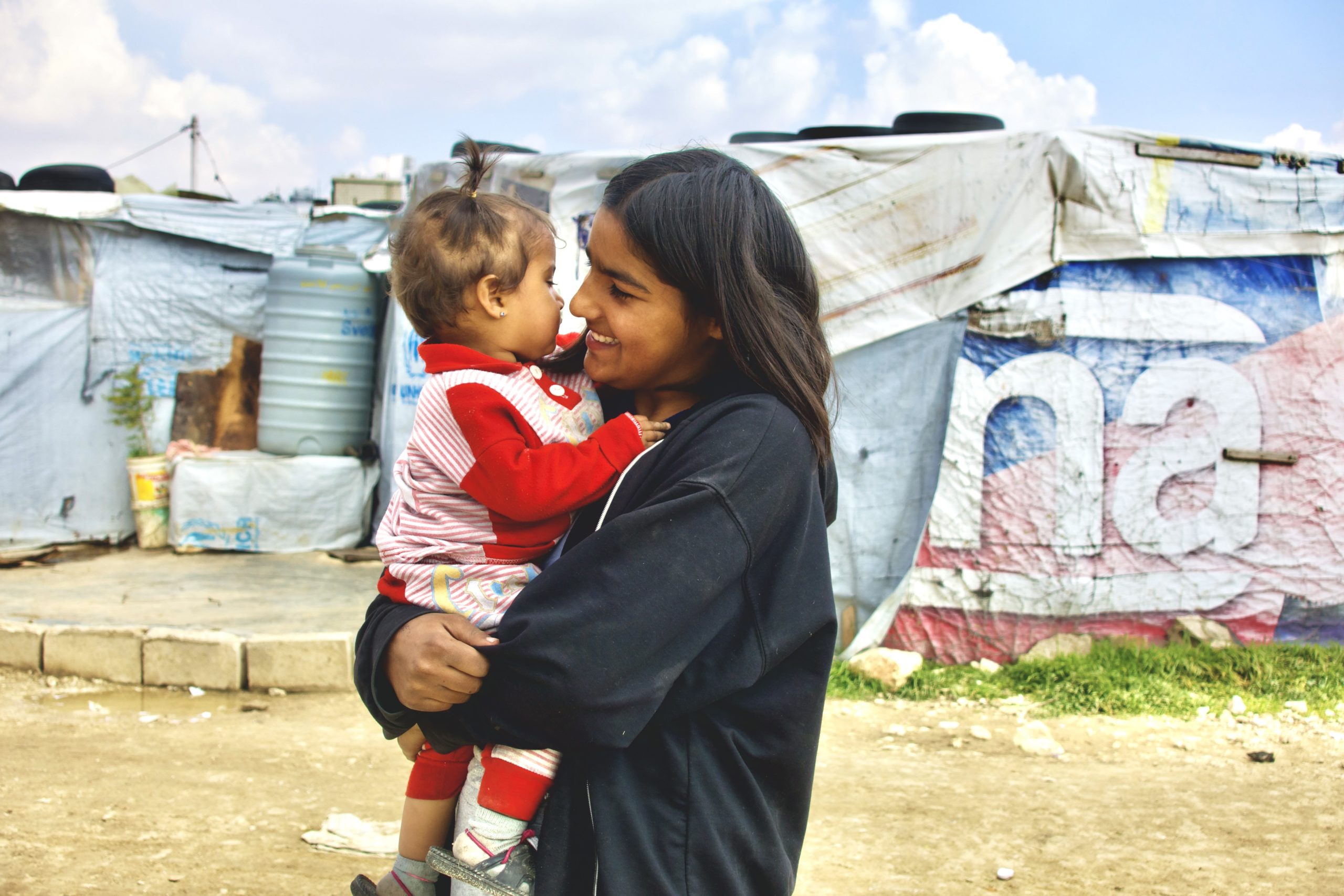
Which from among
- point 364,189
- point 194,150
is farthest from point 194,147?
point 364,189

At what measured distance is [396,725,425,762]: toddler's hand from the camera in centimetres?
172

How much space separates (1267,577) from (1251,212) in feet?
6.34

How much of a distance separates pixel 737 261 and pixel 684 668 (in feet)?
1.72

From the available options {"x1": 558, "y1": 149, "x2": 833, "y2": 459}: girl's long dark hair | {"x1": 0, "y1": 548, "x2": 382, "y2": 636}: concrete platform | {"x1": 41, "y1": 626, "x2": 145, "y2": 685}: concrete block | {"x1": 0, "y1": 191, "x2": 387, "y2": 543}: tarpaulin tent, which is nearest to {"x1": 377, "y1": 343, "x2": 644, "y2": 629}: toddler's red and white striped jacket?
{"x1": 558, "y1": 149, "x2": 833, "y2": 459}: girl's long dark hair

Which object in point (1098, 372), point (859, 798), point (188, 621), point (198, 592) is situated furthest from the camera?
point (198, 592)

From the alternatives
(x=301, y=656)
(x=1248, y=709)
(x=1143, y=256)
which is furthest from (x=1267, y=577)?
(x=301, y=656)

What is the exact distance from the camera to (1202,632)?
5457mm

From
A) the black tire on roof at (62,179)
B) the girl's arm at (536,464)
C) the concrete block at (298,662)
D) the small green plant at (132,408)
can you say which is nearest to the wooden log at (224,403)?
the small green plant at (132,408)

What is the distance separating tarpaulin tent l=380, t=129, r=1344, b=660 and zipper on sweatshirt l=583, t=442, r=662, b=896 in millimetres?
4165

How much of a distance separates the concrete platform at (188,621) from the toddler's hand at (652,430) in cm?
398

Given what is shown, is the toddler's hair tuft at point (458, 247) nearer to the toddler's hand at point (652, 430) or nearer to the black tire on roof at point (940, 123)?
the toddler's hand at point (652, 430)

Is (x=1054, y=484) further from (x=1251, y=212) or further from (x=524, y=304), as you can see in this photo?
(x=524, y=304)

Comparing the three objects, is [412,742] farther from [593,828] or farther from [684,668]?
[684,668]

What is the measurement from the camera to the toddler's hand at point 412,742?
172cm
